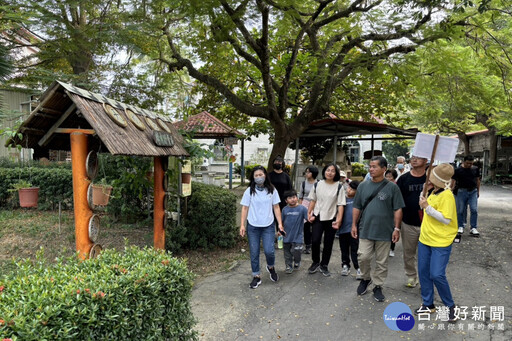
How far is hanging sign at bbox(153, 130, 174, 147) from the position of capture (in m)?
4.49

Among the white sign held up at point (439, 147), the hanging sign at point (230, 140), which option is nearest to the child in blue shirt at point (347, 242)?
the white sign held up at point (439, 147)

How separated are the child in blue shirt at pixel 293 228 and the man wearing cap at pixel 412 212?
4.87 feet

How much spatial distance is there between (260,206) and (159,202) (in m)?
1.64

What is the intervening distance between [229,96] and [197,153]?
3.42 metres

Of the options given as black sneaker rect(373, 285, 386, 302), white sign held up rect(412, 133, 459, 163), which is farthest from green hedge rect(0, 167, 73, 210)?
white sign held up rect(412, 133, 459, 163)

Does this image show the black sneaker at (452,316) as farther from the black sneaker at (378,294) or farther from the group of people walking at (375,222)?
the black sneaker at (378,294)

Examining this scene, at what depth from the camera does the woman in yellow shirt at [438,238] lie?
3.76 metres

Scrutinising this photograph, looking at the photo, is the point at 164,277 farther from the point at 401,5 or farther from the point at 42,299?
the point at 401,5

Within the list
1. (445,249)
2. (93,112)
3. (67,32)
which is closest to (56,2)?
(67,32)

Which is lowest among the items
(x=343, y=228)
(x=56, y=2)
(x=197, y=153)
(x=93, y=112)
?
(x=343, y=228)

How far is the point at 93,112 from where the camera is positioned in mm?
3611

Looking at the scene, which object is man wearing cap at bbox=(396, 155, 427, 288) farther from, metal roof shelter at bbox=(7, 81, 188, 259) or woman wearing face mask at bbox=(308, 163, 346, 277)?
metal roof shelter at bbox=(7, 81, 188, 259)

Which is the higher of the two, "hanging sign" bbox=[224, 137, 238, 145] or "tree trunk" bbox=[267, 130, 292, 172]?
"hanging sign" bbox=[224, 137, 238, 145]

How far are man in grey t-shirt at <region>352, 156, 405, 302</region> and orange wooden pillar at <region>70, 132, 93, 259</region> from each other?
3.42 meters
